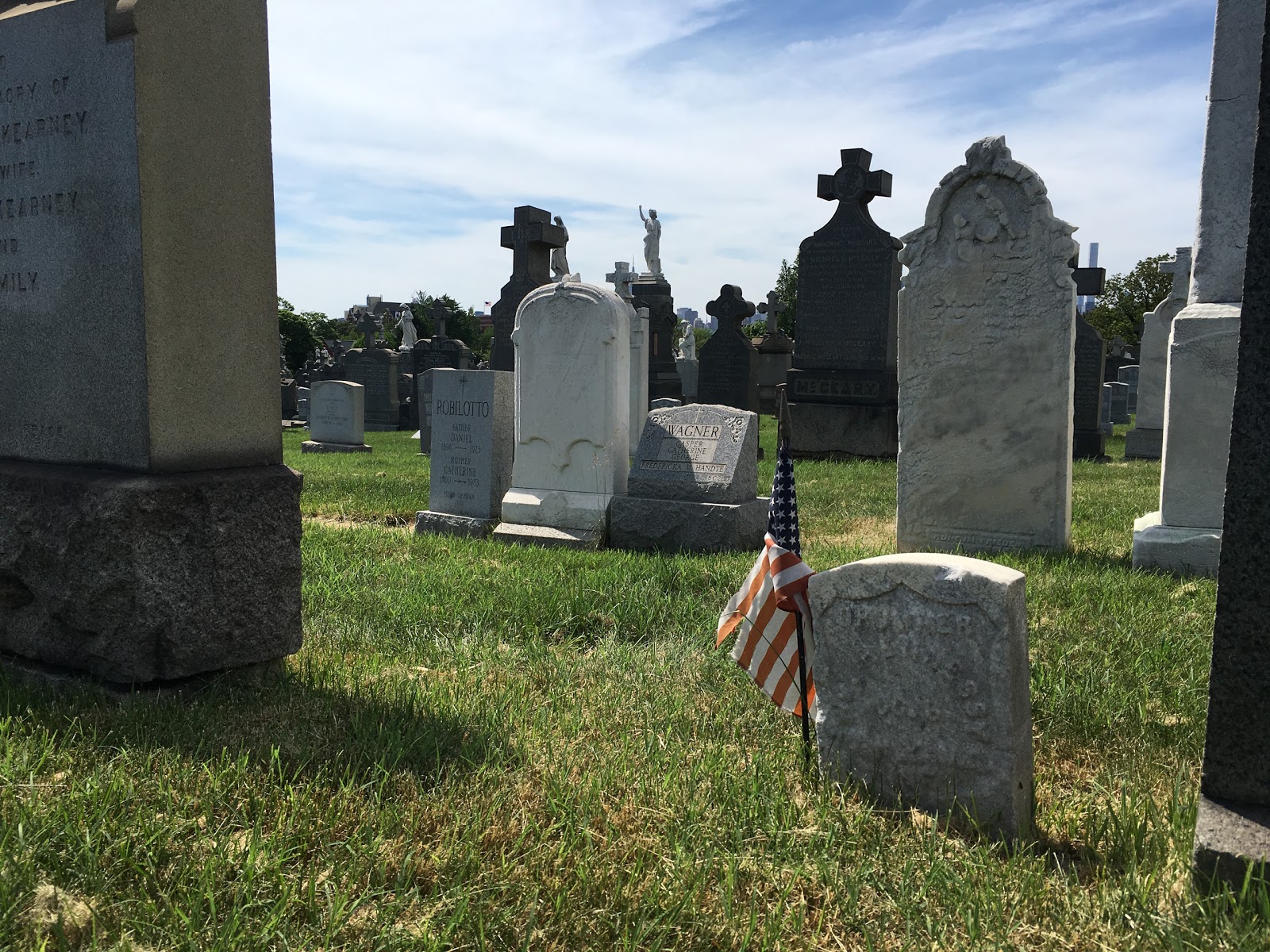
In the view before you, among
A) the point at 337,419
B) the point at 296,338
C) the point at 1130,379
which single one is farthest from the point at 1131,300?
the point at 296,338

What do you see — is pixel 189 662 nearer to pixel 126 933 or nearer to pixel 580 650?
pixel 126 933

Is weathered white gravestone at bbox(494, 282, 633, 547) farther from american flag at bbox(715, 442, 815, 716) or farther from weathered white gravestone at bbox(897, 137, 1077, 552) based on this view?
american flag at bbox(715, 442, 815, 716)

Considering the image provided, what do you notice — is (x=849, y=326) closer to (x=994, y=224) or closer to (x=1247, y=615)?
(x=994, y=224)

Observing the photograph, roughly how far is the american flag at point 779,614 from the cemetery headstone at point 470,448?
4.98m

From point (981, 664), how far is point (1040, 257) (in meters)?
4.31

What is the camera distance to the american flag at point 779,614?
2754mm

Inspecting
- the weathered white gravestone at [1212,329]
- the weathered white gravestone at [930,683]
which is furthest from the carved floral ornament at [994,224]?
the weathered white gravestone at [930,683]

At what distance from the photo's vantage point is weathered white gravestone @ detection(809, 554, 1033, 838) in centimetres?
230

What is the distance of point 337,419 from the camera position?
16.0m

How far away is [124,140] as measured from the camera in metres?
2.79

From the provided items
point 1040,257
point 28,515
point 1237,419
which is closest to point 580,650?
point 28,515

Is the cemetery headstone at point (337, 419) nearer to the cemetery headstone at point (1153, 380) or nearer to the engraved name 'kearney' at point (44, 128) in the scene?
the cemetery headstone at point (1153, 380)

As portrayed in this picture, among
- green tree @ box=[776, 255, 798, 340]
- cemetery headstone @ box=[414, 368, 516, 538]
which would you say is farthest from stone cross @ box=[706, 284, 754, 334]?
green tree @ box=[776, 255, 798, 340]

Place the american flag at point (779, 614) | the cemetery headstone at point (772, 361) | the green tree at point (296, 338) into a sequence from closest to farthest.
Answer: the american flag at point (779, 614) → the cemetery headstone at point (772, 361) → the green tree at point (296, 338)
